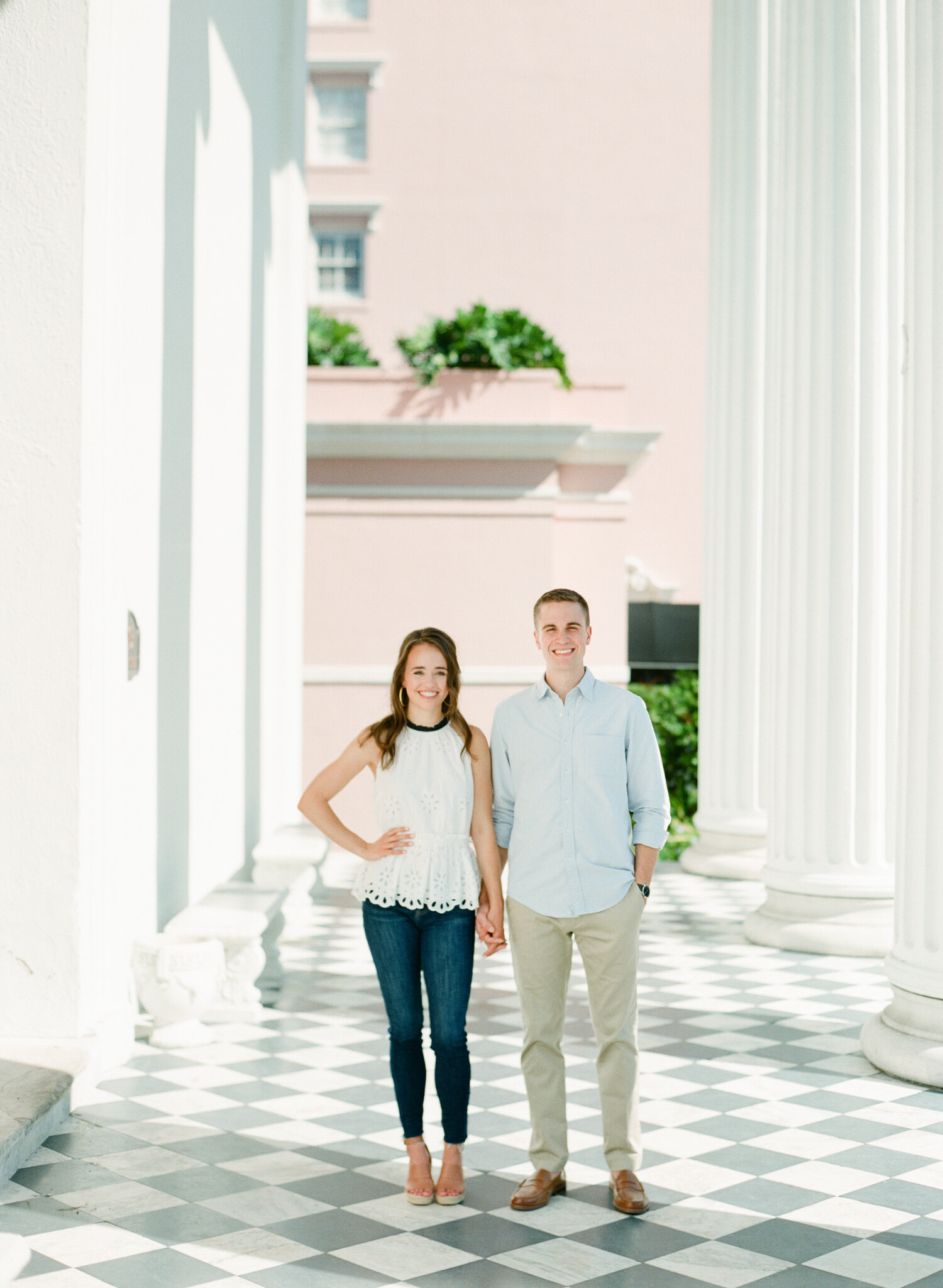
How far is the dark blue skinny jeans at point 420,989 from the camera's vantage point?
4.52 meters

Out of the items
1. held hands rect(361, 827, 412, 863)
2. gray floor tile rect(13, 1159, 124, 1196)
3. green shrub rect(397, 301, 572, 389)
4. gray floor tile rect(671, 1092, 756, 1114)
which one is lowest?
gray floor tile rect(671, 1092, 756, 1114)

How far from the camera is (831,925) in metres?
9.36

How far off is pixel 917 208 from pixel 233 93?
566cm

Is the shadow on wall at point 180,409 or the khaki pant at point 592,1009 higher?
the shadow on wall at point 180,409

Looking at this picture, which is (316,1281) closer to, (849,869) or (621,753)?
(621,753)

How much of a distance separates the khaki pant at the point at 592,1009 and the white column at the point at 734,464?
8.60 m

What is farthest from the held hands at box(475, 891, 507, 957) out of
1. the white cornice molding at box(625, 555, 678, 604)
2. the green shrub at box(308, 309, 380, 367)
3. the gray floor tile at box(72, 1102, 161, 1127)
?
the white cornice molding at box(625, 555, 678, 604)

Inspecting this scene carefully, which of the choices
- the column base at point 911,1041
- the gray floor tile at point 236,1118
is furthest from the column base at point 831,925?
the gray floor tile at point 236,1118

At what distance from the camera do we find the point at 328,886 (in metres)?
12.7

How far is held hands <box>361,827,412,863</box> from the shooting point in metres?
4.55

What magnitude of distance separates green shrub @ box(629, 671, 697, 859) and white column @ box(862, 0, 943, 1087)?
10.3 metres

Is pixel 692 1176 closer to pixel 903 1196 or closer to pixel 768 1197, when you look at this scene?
pixel 768 1197

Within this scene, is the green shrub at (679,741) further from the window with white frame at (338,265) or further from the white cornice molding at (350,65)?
the white cornice molding at (350,65)

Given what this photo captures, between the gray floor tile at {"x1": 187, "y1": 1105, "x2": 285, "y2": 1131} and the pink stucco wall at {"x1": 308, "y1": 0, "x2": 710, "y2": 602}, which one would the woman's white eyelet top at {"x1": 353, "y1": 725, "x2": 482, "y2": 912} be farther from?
the pink stucco wall at {"x1": 308, "y1": 0, "x2": 710, "y2": 602}
